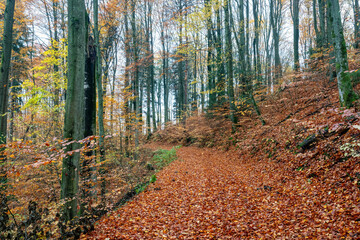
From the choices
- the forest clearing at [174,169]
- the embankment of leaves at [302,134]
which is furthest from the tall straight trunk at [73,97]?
the embankment of leaves at [302,134]

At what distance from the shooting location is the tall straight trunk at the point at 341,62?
6188 millimetres

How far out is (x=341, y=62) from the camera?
6359 mm

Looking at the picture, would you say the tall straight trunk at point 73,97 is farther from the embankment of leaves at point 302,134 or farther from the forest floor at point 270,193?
the embankment of leaves at point 302,134

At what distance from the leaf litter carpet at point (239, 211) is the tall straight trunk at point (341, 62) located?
325 centimetres

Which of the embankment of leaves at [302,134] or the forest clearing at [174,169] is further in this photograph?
the embankment of leaves at [302,134]

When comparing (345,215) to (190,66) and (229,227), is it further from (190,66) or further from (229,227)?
(190,66)

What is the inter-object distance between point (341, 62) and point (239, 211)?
6312mm

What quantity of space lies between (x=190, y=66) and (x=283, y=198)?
2508 centimetres

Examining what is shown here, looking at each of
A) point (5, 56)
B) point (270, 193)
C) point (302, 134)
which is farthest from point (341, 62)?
point (5, 56)

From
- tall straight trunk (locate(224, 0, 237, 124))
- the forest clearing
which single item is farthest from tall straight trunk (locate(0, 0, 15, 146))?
tall straight trunk (locate(224, 0, 237, 124))

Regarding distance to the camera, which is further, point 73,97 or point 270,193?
point 270,193

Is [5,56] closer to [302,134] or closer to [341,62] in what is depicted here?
[302,134]

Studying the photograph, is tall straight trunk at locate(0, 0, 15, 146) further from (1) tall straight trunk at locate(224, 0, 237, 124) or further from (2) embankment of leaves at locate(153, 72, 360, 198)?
(1) tall straight trunk at locate(224, 0, 237, 124)

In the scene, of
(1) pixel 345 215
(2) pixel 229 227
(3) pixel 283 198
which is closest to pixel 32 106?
(2) pixel 229 227
